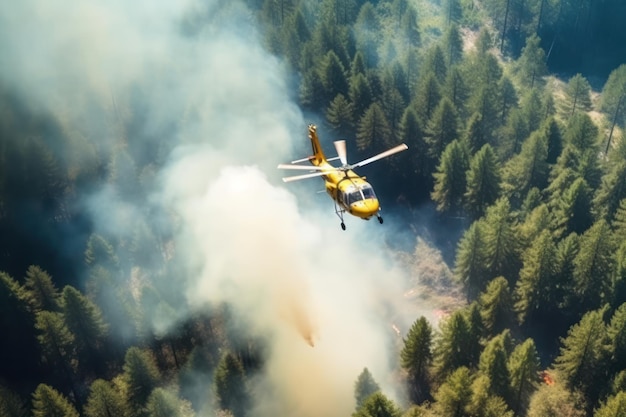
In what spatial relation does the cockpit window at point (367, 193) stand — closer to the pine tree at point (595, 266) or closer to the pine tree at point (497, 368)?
the pine tree at point (497, 368)

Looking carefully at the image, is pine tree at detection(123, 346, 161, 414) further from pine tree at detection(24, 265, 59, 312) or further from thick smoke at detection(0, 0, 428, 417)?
pine tree at detection(24, 265, 59, 312)

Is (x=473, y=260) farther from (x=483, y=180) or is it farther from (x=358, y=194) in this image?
(x=358, y=194)

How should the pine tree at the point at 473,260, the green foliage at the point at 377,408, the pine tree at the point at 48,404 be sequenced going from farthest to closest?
the pine tree at the point at 473,260 < the pine tree at the point at 48,404 < the green foliage at the point at 377,408

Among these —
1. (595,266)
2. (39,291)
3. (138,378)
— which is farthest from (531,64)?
(39,291)

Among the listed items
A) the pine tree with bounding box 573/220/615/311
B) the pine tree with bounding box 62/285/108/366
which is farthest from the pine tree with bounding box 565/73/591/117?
the pine tree with bounding box 62/285/108/366

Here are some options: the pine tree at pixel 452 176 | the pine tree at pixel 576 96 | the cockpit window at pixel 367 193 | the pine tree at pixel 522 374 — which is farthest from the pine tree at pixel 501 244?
the pine tree at pixel 576 96

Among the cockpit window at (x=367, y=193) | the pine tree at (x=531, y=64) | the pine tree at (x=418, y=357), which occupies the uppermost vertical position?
the pine tree at (x=531, y=64)

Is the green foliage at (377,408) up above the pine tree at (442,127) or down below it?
below
